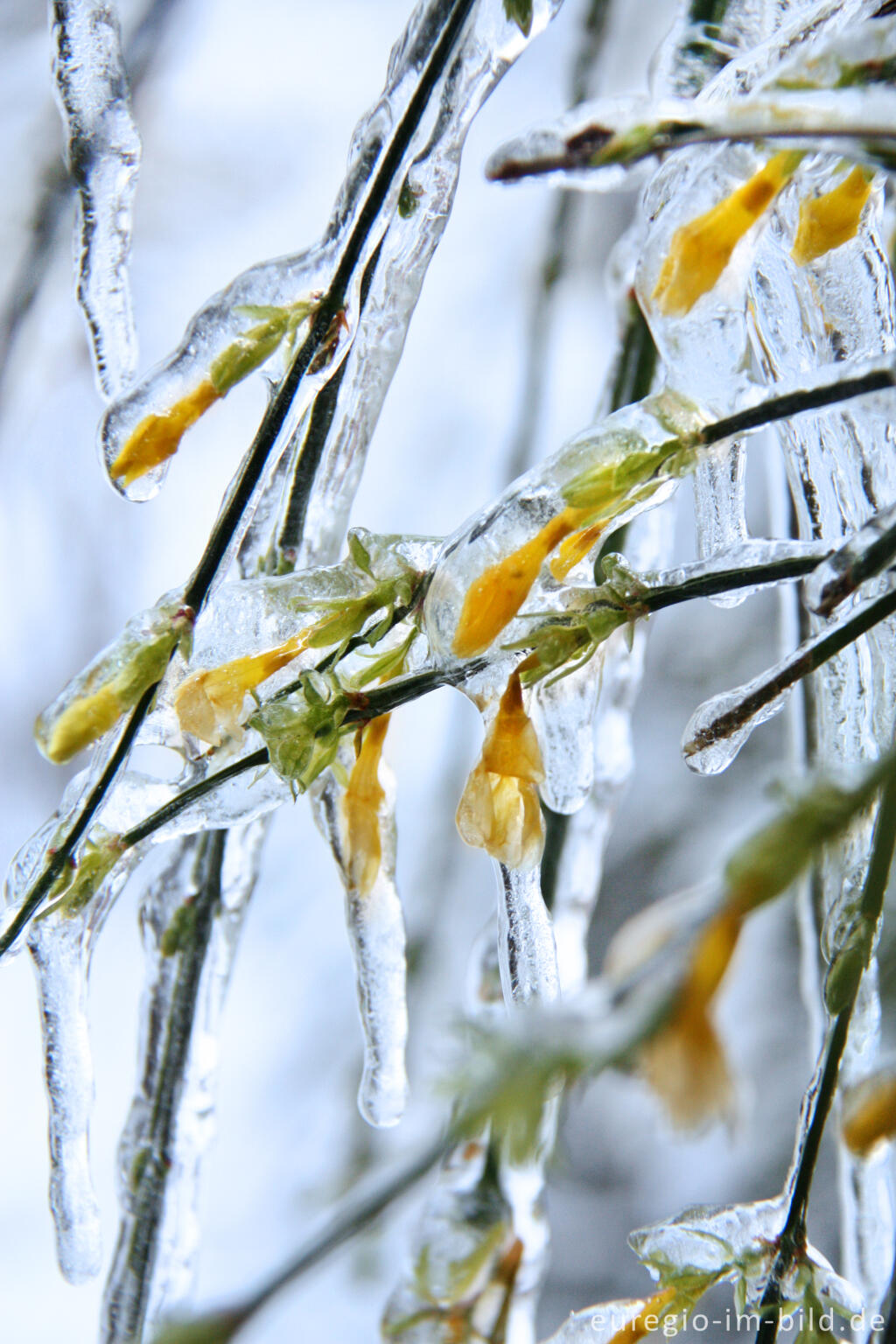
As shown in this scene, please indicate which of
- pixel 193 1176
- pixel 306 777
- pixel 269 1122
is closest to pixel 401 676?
pixel 306 777

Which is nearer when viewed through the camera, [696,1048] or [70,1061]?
[696,1048]

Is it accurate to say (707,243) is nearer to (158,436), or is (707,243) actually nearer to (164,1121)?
(158,436)

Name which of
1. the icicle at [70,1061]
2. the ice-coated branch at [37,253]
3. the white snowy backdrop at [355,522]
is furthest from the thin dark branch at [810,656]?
the ice-coated branch at [37,253]

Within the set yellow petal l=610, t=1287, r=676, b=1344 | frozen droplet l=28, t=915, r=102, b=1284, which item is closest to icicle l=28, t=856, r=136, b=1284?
frozen droplet l=28, t=915, r=102, b=1284

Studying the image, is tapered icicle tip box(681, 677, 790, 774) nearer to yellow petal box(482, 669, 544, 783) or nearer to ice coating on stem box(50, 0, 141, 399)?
yellow petal box(482, 669, 544, 783)

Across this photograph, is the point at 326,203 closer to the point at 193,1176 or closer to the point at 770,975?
the point at 193,1176

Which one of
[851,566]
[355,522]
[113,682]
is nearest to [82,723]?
[113,682]

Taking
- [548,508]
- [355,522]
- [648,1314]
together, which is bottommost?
[648,1314]

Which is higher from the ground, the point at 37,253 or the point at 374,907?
the point at 37,253
